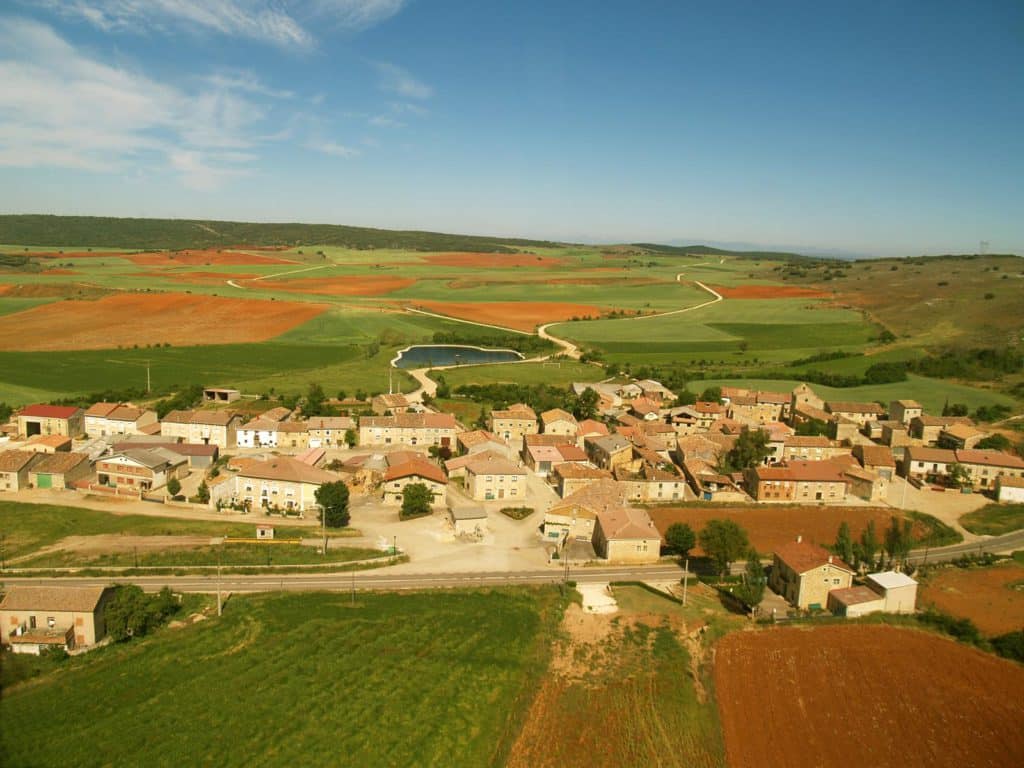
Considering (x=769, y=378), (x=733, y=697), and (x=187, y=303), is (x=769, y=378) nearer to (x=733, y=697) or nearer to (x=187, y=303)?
(x=733, y=697)

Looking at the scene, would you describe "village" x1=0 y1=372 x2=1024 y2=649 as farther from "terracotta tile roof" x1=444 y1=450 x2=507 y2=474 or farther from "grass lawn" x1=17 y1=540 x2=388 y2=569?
"grass lawn" x1=17 y1=540 x2=388 y2=569

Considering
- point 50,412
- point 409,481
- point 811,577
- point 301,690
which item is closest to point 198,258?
point 50,412

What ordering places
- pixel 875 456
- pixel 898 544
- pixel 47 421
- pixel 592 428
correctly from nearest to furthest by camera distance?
pixel 898 544 < pixel 875 456 < pixel 47 421 < pixel 592 428

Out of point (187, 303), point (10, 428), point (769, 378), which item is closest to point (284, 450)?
point (10, 428)

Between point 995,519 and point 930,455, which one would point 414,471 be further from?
point 930,455

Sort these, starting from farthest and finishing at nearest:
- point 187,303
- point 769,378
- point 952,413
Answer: point 187,303 → point 769,378 → point 952,413

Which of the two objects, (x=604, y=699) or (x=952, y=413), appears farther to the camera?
(x=952, y=413)

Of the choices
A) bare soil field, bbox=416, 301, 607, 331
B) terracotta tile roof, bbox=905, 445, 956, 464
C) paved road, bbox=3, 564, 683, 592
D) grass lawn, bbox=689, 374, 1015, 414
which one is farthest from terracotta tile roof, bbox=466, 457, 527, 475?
bare soil field, bbox=416, 301, 607, 331
